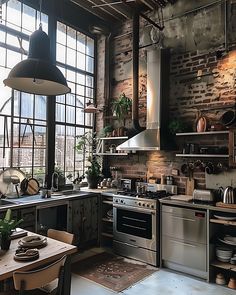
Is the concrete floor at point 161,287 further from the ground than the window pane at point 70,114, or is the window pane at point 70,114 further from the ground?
the window pane at point 70,114

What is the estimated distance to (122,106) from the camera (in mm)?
4859

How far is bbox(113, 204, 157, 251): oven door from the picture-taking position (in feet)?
12.3

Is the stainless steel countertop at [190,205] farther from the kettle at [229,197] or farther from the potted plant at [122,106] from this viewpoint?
the potted plant at [122,106]

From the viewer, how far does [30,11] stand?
4371mm

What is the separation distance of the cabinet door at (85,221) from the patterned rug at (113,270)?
33 cm

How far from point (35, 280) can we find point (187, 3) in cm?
441

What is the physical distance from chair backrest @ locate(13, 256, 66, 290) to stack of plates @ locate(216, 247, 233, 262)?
2.19 m

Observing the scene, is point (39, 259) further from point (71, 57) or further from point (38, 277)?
point (71, 57)

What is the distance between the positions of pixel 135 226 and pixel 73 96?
2.65 metres

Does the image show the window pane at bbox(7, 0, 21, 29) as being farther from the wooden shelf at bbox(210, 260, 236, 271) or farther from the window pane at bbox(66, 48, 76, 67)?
the wooden shelf at bbox(210, 260, 236, 271)

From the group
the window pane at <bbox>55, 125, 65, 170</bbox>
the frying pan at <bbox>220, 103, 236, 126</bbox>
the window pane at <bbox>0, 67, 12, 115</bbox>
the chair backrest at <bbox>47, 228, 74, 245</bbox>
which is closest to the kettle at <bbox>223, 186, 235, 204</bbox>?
the frying pan at <bbox>220, 103, 236, 126</bbox>

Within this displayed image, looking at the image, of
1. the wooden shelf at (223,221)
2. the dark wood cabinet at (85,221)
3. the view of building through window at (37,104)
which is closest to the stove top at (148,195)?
the dark wood cabinet at (85,221)

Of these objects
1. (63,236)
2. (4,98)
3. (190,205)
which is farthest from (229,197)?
(4,98)

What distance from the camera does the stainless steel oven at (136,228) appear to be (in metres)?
3.72
